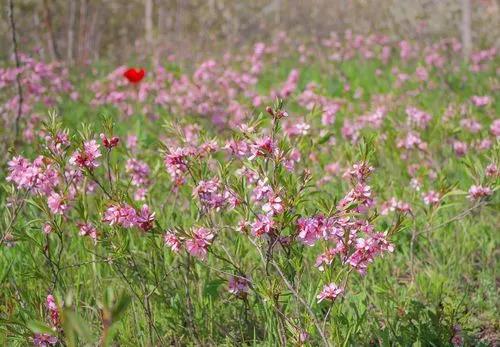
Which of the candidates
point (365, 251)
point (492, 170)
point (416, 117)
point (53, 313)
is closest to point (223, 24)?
point (416, 117)

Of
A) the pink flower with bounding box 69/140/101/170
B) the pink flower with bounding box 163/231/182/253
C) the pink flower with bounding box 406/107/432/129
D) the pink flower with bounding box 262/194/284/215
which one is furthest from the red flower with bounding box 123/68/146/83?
the pink flower with bounding box 262/194/284/215

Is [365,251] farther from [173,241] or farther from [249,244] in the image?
[249,244]

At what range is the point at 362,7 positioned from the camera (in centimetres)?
2094

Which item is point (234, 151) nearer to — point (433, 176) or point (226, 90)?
point (433, 176)

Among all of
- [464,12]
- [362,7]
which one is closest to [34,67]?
[464,12]

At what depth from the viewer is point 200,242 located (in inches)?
87.0

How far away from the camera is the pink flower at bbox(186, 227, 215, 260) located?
2.20m

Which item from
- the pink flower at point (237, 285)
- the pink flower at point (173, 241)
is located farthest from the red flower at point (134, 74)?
the pink flower at point (173, 241)

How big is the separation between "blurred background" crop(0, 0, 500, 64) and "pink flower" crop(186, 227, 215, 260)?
439 centimetres

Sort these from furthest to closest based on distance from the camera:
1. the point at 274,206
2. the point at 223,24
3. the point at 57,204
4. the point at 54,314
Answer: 1. the point at 223,24
2. the point at 57,204
3. the point at 54,314
4. the point at 274,206

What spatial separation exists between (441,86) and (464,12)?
368 cm

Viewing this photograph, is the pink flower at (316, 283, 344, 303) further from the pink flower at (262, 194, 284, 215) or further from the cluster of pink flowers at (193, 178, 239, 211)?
the cluster of pink flowers at (193, 178, 239, 211)

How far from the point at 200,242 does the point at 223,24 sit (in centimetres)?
1993

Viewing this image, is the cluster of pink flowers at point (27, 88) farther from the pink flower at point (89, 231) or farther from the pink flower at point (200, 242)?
the pink flower at point (200, 242)
